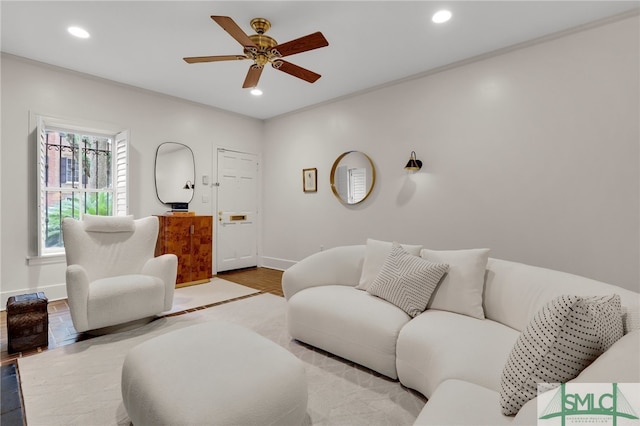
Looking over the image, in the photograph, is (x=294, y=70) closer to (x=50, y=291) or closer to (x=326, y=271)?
(x=326, y=271)

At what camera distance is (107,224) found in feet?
9.82

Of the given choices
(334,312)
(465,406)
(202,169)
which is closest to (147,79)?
(202,169)

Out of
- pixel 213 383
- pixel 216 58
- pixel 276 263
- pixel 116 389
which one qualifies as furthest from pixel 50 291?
pixel 213 383

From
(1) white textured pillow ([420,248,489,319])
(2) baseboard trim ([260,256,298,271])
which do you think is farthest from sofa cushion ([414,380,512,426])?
(2) baseboard trim ([260,256,298,271])

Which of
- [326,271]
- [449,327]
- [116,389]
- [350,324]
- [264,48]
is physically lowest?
[116,389]

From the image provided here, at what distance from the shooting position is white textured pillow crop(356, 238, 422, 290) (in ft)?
8.12

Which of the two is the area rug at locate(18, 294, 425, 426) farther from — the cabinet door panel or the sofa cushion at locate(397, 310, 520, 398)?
the cabinet door panel

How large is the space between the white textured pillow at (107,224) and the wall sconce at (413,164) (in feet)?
10.4

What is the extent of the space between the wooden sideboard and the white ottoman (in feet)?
9.54

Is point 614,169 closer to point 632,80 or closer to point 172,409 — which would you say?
point 632,80

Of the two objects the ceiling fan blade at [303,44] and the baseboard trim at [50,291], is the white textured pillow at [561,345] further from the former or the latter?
the baseboard trim at [50,291]

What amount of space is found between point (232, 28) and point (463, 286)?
246cm

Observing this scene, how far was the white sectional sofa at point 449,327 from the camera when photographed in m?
1.12

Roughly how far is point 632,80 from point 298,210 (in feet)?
13.8
